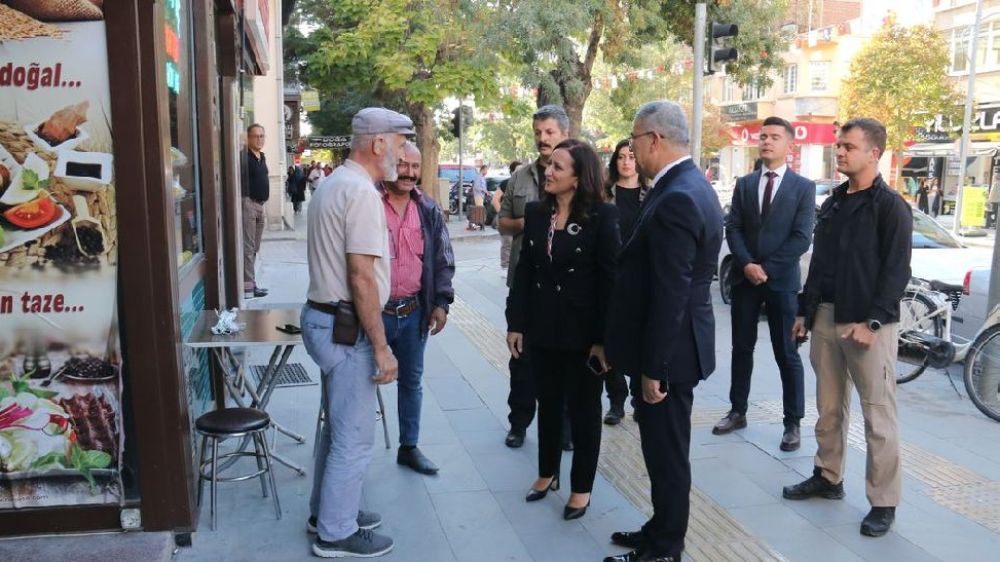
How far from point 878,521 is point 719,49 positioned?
827 centimetres

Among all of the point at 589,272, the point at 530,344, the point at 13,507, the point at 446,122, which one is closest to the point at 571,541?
the point at 530,344

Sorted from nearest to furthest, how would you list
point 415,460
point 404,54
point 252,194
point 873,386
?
1. point 873,386
2. point 415,460
3. point 252,194
4. point 404,54

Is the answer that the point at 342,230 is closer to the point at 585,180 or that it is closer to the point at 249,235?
the point at 585,180

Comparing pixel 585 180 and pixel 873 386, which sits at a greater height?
pixel 585 180

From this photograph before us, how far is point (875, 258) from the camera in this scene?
4.23 meters

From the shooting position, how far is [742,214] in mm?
5641

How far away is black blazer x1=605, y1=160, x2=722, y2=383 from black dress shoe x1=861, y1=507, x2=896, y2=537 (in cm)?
129

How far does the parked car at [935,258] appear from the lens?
8.88 metres

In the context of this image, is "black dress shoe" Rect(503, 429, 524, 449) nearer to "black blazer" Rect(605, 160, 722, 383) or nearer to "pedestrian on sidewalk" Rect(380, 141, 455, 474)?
"pedestrian on sidewalk" Rect(380, 141, 455, 474)

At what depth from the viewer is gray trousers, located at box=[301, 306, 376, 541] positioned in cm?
371

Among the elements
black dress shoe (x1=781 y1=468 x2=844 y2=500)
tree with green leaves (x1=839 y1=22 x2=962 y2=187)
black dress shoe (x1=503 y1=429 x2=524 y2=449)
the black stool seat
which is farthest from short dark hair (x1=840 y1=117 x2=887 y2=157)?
tree with green leaves (x1=839 y1=22 x2=962 y2=187)

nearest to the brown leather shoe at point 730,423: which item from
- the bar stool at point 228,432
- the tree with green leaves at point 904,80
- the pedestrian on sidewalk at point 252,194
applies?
the bar stool at point 228,432

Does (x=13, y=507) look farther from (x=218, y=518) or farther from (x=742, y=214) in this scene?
(x=742, y=214)

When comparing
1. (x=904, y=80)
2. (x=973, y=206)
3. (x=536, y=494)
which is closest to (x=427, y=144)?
(x=973, y=206)
